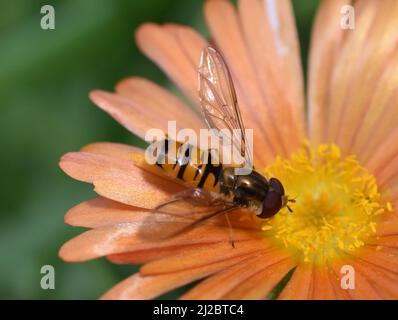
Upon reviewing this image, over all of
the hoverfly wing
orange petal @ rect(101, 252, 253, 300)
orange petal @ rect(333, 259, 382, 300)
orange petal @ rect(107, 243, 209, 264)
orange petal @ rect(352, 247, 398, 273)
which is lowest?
orange petal @ rect(333, 259, 382, 300)

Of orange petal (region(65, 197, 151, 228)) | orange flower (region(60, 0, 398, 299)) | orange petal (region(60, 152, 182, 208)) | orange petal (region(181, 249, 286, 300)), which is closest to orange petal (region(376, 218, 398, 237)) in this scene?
orange flower (region(60, 0, 398, 299))

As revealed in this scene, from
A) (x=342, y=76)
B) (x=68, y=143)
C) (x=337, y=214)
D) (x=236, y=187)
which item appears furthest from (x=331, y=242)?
(x=68, y=143)

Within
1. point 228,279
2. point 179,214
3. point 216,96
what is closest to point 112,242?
point 179,214

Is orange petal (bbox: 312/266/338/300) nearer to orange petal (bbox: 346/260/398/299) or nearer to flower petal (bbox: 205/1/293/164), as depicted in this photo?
orange petal (bbox: 346/260/398/299)

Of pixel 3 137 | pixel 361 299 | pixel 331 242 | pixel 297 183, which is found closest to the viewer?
pixel 361 299

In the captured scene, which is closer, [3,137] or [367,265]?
[367,265]
